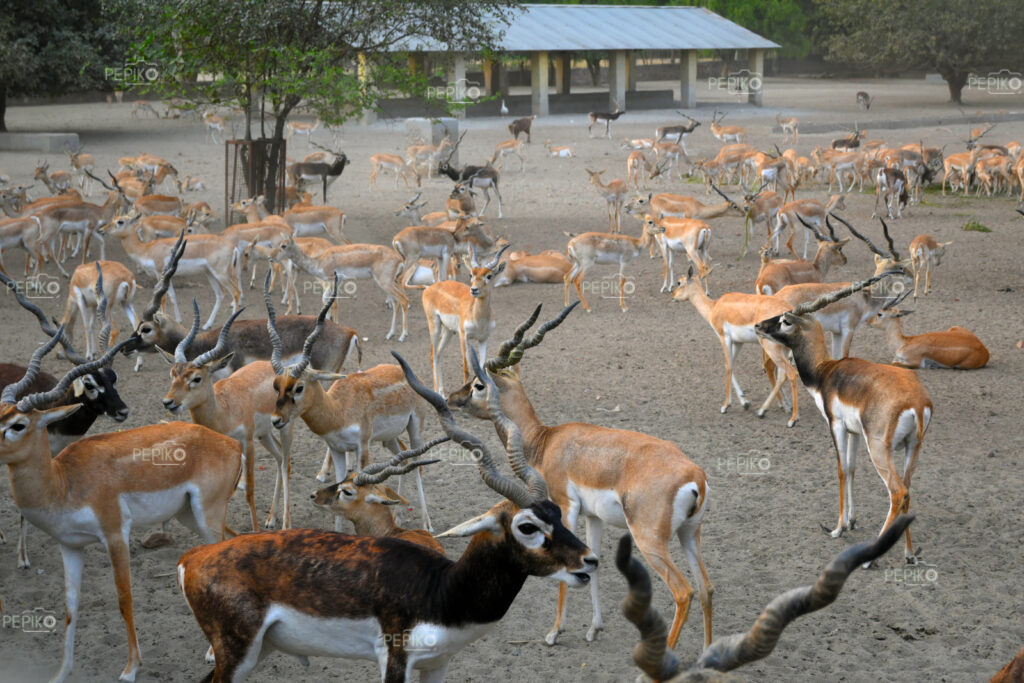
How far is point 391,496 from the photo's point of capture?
536 centimetres

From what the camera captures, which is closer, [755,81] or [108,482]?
[108,482]

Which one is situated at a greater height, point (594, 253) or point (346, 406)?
point (594, 253)

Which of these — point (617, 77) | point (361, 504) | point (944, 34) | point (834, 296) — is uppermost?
point (944, 34)

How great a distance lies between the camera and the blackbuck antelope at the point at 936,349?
9.27 meters

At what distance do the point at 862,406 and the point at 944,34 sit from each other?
35.4 metres

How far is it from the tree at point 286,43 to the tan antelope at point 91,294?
488 centimetres

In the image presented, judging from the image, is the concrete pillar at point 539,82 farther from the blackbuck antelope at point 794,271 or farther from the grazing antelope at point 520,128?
the blackbuck antelope at point 794,271

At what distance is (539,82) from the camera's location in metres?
35.4

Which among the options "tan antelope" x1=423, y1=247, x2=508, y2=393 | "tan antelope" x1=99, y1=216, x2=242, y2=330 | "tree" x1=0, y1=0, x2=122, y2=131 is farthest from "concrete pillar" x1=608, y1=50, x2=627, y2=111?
"tan antelope" x1=423, y1=247, x2=508, y2=393

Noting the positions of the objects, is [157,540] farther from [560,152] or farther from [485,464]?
[560,152]

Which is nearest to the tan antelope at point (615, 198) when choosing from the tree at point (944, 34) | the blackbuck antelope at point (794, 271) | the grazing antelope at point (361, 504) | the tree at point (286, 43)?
the tree at point (286, 43)

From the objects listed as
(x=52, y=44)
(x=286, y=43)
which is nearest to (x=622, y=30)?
(x=52, y=44)

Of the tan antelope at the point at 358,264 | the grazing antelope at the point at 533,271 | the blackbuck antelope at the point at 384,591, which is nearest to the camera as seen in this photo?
the blackbuck antelope at the point at 384,591

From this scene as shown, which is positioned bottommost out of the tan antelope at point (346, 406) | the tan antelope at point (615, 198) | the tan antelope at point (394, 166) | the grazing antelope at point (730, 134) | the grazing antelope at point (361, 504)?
the grazing antelope at point (361, 504)
